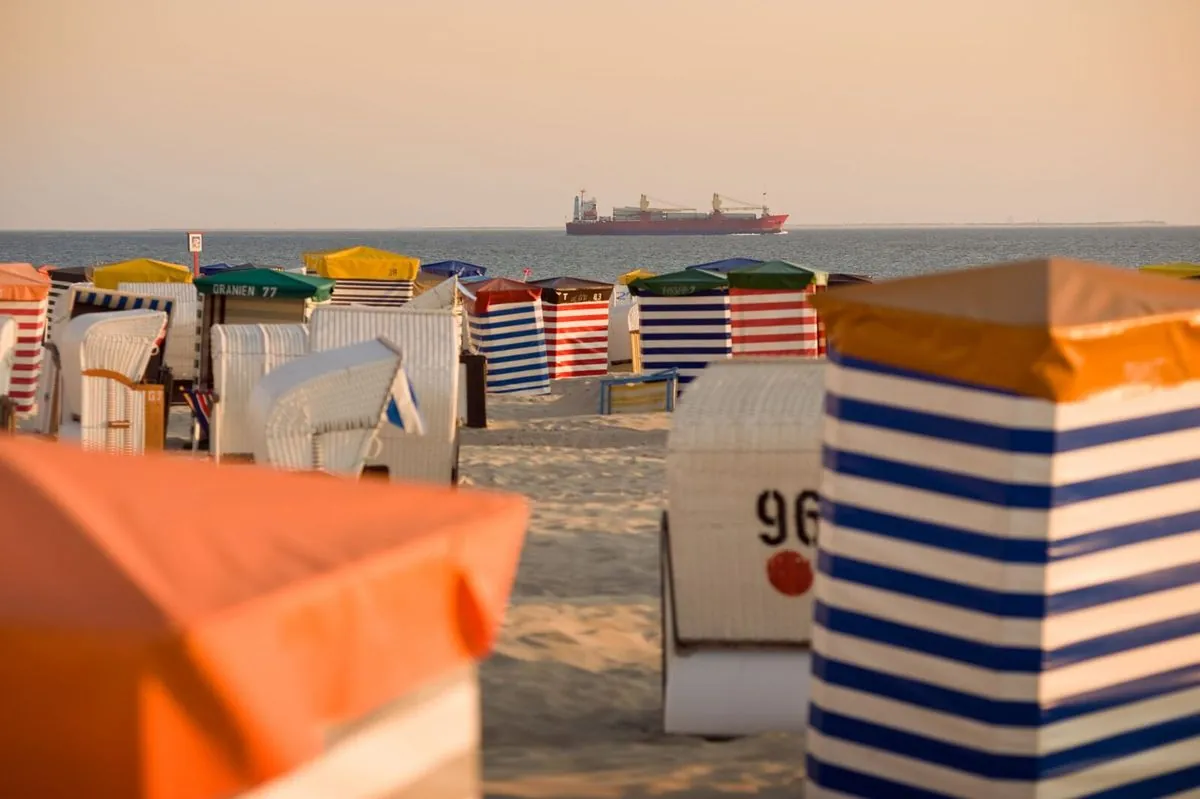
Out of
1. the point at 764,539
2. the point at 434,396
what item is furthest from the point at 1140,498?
the point at 434,396

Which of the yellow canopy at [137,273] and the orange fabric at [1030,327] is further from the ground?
the orange fabric at [1030,327]

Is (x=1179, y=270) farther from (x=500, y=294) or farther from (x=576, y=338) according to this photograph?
(x=500, y=294)

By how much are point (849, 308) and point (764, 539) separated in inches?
75.8

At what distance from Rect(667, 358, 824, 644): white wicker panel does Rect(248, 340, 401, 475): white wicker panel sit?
2859mm

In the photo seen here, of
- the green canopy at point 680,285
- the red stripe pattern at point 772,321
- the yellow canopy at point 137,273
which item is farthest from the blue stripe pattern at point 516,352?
the yellow canopy at point 137,273

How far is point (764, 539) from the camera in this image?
573 centimetres

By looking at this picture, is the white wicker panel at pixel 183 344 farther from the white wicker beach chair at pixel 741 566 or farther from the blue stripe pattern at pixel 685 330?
the white wicker beach chair at pixel 741 566

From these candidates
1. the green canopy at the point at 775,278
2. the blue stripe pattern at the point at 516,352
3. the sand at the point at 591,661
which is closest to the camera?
the sand at the point at 591,661

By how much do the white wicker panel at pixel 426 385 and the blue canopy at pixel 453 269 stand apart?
19502 millimetres

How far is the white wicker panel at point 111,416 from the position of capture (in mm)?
10656

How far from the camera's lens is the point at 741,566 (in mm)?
5723

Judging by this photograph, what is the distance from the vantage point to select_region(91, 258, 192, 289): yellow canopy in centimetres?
1988

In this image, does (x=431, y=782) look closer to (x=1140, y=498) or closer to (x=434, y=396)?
(x=1140, y=498)

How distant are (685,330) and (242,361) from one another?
8.30 meters
